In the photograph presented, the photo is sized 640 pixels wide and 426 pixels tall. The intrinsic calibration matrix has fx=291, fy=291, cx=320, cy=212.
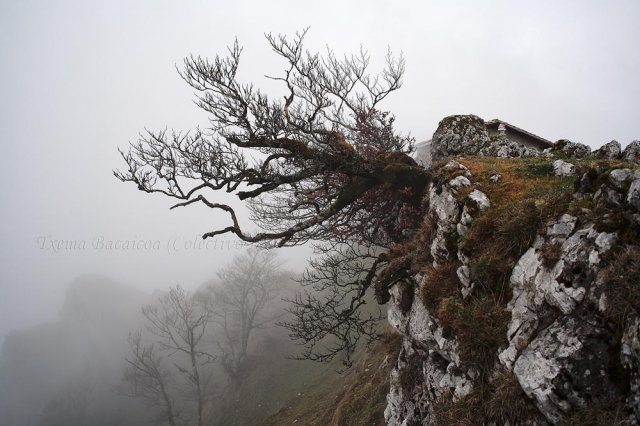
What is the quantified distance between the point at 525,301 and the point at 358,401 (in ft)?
31.4

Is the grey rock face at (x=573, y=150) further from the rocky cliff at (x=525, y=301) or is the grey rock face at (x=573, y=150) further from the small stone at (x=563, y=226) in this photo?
the small stone at (x=563, y=226)

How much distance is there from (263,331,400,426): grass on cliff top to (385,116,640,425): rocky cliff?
10.1 ft

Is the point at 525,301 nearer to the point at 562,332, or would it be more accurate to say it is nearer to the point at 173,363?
the point at 562,332

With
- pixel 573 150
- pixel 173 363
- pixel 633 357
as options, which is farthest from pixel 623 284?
pixel 173 363

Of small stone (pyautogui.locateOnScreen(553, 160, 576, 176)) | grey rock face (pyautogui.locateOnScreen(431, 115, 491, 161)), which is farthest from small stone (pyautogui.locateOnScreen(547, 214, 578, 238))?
grey rock face (pyautogui.locateOnScreen(431, 115, 491, 161))

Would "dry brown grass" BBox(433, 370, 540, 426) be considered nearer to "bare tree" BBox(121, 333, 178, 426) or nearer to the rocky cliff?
the rocky cliff

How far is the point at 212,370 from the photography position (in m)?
36.0

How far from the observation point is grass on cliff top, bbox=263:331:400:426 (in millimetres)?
10062

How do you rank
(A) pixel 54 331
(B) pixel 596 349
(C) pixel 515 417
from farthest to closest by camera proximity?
(A) pixel 54 331 → (C) pixel 515 417 → (B) pixel 596 349

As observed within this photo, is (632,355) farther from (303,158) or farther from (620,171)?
(303,158)

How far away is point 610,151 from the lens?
313 inches

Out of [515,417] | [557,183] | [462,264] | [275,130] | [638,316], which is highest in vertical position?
[275,130]

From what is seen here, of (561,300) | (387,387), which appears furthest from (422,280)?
(387,387)

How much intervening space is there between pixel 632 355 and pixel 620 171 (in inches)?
96.6
